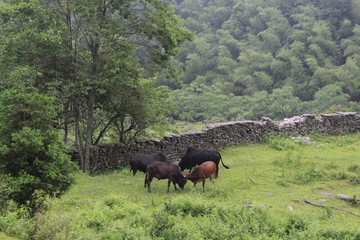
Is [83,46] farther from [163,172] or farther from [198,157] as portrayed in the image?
[163,172]

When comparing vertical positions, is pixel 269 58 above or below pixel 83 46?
above

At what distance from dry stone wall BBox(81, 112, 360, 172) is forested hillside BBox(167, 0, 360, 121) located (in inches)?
1011

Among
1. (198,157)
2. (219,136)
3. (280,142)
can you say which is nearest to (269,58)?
(280,142)

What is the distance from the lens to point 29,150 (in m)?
8.22

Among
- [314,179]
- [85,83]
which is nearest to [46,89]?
[85,83]

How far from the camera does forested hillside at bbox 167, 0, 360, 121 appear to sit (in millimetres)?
55688

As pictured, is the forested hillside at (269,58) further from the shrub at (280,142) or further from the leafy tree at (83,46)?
the leafy tree at (83,46)

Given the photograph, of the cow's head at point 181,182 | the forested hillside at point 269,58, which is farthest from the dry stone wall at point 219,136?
the forested hillside at point 269,58

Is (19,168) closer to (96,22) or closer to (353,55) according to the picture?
(96,22)

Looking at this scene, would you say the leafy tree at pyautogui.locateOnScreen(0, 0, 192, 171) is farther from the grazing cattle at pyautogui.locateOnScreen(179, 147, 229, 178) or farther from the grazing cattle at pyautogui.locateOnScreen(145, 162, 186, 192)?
the grazing cattle at pyautogui.locateOnScreen(145, 162, 186, 192)

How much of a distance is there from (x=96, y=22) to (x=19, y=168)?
25.4ft

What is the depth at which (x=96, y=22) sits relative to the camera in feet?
47.9

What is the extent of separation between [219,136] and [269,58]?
193 feet

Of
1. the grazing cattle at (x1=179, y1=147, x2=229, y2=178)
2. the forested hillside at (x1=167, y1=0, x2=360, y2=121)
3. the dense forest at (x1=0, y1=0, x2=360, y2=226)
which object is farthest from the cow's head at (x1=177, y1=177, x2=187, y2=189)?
the forested hillside at (x1=167, y1=0, x2=360, y2=121)
